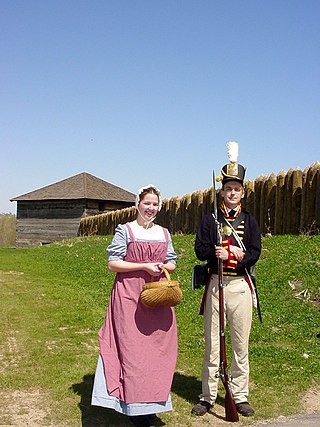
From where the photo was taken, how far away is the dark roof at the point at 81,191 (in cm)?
3186

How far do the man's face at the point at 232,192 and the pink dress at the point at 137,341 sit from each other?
0.67m

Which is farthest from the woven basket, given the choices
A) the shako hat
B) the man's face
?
the shako hat

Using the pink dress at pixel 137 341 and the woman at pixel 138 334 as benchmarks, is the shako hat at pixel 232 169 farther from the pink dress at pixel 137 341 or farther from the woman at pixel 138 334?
the pink dress at pixel 137 341

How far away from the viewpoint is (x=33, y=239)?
108 ft

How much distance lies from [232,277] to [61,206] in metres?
28.0

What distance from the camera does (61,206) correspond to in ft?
105

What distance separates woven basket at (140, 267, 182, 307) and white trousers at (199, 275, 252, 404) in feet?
1.90

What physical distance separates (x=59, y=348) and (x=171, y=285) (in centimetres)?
321

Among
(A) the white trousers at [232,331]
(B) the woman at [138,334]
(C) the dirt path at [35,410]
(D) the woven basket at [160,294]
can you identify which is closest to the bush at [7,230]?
(C) the dirt path at [35,410]

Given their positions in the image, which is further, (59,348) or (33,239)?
(33,239)

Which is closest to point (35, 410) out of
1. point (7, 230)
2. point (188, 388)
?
point (188, 388)

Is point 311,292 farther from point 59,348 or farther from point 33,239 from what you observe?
point 33,239

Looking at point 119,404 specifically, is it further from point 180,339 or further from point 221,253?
point 180,339

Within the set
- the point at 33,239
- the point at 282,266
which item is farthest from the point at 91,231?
the point at 282,266
